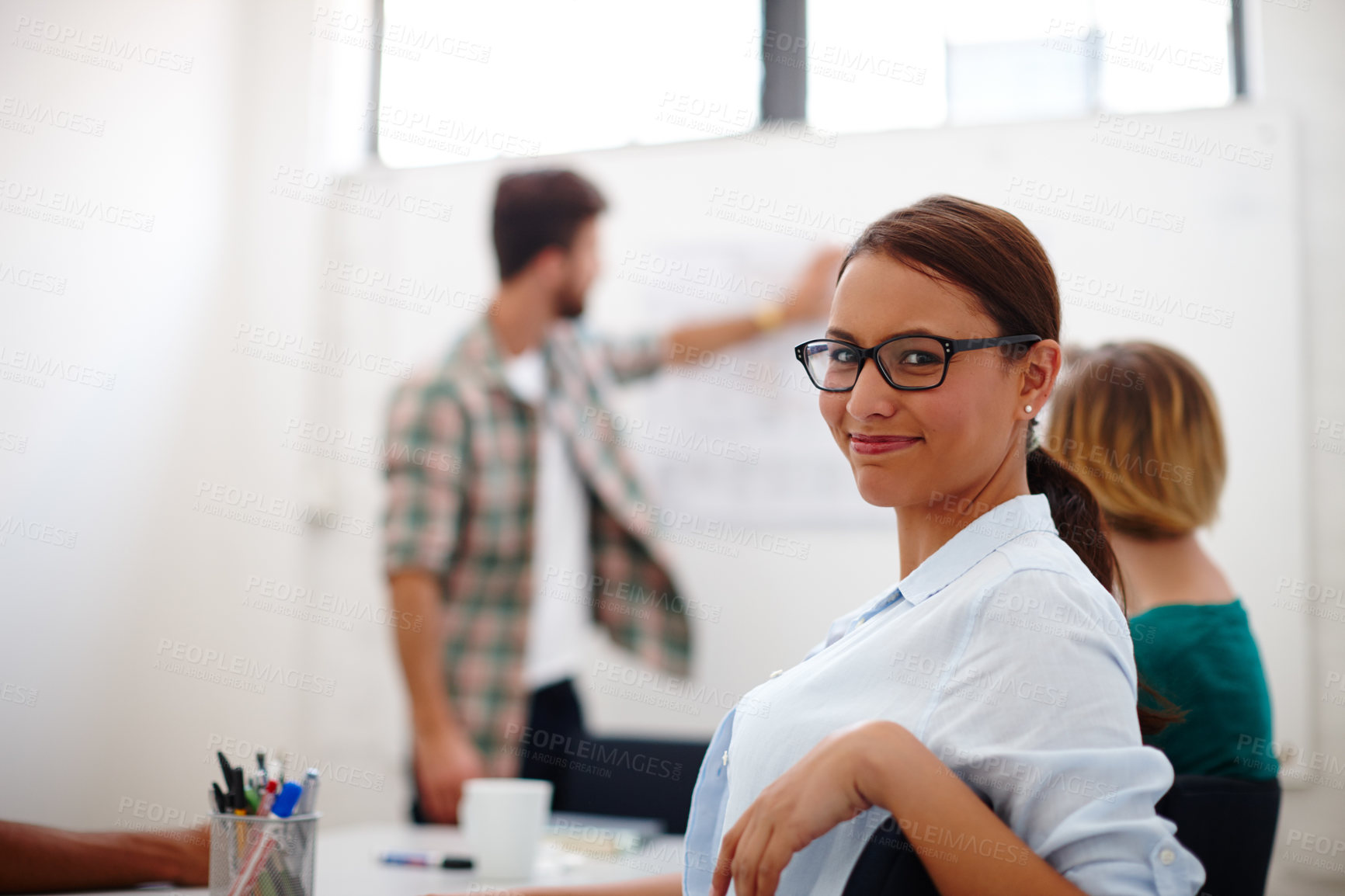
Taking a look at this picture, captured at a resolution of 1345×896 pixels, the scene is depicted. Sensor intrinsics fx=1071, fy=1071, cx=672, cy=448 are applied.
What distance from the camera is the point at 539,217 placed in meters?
2.97

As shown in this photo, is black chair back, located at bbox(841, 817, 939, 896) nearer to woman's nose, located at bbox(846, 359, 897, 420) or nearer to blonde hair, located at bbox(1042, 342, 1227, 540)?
woman's nose, located at bbox(846, 359, 897, 420)

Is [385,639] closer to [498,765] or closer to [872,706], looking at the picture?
[498,765]

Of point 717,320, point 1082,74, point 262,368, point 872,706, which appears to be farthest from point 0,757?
point 1082,74

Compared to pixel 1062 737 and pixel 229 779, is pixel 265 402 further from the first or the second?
pixel 1062 737

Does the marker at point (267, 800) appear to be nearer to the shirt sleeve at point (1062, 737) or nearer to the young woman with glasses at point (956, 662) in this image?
the young woman with glasses at point (956, 662)

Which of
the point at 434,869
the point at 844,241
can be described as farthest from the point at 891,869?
the point at 844,241

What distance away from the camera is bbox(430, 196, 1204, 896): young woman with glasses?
0.78 metres

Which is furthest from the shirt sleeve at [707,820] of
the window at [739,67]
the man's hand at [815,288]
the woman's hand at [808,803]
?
the window at [739,67]

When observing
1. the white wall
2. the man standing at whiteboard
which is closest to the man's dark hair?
the man standing at whiteboard

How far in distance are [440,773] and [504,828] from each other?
1.13 metres

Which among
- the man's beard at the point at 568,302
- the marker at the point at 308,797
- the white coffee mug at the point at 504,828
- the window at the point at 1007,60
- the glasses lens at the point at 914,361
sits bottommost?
the white coffee mug at the point at 504,828

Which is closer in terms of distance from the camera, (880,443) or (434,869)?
(880,443)

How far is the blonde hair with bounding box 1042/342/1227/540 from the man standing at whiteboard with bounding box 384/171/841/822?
1.29m

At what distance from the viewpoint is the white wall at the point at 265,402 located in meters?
2.61
